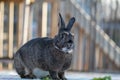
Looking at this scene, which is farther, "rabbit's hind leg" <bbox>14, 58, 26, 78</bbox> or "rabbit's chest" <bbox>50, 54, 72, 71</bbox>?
"rabbit's hind leg" <bbox>14, 58, 26, 78</bbox>

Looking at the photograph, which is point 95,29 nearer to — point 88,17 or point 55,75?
point 88,17

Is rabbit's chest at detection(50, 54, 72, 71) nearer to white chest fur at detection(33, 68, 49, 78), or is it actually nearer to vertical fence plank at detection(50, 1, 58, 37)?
white chest fur at detection(33, 68, 49, 78)

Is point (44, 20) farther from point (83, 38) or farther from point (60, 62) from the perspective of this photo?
point (60, 62)

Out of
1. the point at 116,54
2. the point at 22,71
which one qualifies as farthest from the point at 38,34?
the point at 22,71

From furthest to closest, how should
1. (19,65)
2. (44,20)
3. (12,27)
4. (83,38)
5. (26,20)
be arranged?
(83,38), (12,27), (44,20), (26,20), (19,65)

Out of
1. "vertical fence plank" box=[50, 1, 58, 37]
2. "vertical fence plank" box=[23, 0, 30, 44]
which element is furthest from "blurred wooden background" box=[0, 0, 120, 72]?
"vertical fence plank" box=[23, 0, 30, 44]

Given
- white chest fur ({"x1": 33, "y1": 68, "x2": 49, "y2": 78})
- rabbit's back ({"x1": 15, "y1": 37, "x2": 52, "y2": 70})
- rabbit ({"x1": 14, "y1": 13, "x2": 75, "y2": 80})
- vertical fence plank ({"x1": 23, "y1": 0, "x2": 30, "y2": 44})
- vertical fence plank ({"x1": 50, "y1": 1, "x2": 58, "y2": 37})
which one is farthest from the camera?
vertical fence plank ({"x1": 50, "y1": 1, "x2": 58, "y2": 37})

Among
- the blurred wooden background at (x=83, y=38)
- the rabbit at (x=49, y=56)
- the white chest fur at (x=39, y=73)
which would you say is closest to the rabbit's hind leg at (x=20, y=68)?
the rabbit at (x=49, y=56)

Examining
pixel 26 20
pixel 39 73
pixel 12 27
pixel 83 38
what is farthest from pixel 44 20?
pixel 39 73

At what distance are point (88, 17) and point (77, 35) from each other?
0.44 metres

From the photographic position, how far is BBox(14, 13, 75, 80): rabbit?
3.92 meters

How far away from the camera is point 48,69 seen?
165 inches

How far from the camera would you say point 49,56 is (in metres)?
4.18

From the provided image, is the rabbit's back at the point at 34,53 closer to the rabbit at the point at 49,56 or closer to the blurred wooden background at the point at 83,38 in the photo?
the rabbit at the point at 49,56
